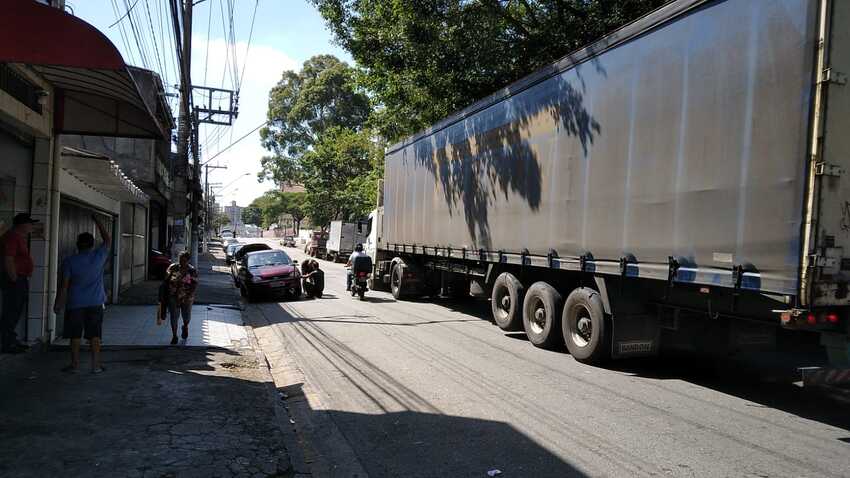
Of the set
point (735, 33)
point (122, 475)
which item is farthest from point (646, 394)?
point (122, 475)

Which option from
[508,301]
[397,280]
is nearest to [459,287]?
[397,280]

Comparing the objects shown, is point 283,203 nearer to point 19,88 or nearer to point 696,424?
point 19,88

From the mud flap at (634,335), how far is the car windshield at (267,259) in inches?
481

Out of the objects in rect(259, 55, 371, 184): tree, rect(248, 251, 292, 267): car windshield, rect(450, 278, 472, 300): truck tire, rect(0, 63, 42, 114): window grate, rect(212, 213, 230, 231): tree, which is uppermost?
rect(259, 55, 371, 184): tree

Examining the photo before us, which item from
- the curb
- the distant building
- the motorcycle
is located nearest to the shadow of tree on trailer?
the motorcycle

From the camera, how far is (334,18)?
16.0m

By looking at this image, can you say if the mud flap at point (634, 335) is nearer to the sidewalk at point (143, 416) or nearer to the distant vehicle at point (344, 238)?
the sidewalk at point (143, 416)

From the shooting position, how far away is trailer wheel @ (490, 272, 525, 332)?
10305mm

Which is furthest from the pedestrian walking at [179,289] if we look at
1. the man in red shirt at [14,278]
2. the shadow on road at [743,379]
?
the shadow on road at [743,379]

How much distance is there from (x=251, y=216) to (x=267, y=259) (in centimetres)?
12893

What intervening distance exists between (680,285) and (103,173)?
9197 millimetres

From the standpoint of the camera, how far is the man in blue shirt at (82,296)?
6629 millimetres

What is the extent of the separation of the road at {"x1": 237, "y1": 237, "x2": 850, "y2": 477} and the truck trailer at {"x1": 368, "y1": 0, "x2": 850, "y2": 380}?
0.72 meters

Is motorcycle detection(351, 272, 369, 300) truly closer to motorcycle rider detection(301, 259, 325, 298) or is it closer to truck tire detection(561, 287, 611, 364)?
motorcycle rider detection(301, 259, 325, 298)
